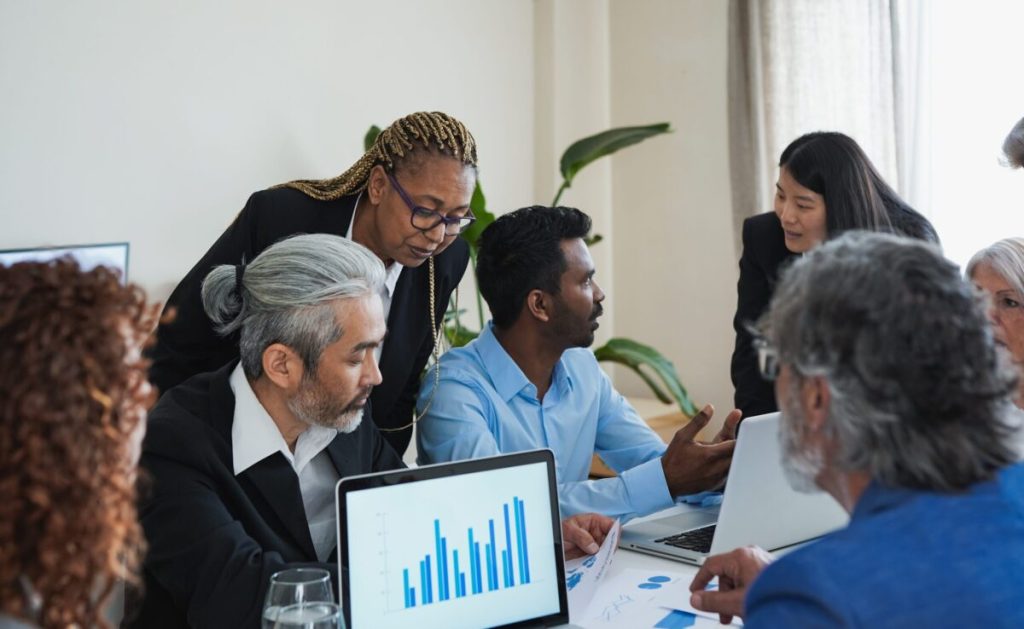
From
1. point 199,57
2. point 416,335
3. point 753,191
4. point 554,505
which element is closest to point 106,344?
point 554,505

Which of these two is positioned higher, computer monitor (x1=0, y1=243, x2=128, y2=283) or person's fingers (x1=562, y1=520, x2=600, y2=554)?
computer monitor (x1=0, y1=243, x2=128, y2=283)

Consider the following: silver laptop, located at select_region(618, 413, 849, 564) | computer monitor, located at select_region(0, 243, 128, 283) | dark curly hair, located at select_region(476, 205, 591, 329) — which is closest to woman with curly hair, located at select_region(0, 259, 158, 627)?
silver laptop, located at select_region(618, 413, 849, 564)

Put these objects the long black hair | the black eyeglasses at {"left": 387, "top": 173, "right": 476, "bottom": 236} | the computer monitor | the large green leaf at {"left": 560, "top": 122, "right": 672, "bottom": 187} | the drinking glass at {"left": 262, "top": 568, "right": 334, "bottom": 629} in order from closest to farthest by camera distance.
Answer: the drinking glass at {"left": 262, "top": 568, "right": 334, "bottom": 629}
the black eyeglasses at {"left": 387, "top": 173, "right": 476, "bottom": 236}
the long black hair
the computer monitor
the large green leaf at {"left": 560, "top": 122, "right": 672, "bottom": 187}

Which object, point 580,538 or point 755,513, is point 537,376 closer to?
point 580,538

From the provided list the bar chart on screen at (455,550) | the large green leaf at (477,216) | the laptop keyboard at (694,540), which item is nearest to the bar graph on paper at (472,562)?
the bar chart on screen at (455,550)

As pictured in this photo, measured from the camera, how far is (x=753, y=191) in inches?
172

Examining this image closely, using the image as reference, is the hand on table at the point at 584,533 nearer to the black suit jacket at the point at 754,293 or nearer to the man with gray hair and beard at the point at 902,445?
the black suit jacket at the point at 754,293

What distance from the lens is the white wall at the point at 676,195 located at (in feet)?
15.0

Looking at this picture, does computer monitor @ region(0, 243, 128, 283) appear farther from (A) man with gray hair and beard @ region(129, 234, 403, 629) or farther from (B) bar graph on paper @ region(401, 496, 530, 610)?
(B) bar graph on paper @ region(401, 496, 530, 610)

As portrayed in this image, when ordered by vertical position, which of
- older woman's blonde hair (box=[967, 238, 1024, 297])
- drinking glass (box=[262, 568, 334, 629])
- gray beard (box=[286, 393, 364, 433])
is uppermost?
older woman's blonde hair (box=[967, 238, 1024, 297])

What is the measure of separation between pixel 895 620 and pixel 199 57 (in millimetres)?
2981

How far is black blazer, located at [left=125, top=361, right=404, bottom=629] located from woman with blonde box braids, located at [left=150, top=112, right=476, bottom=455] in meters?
0.31

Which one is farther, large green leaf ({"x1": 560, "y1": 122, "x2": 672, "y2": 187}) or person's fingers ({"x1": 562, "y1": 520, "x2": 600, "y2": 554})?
large green leaf ({"x1": 560, "y1": 122, "x2": 672, "y2": 187})

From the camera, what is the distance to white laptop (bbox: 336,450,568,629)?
147 centimetres
